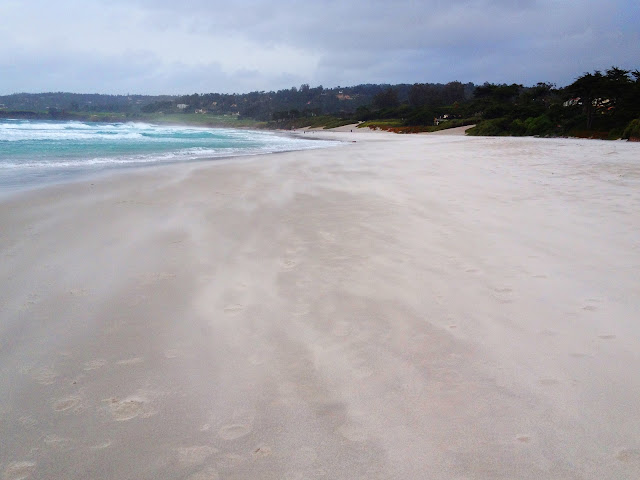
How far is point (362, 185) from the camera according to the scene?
7.69 metres

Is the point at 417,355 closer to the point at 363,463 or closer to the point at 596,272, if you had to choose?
the point at 363,463

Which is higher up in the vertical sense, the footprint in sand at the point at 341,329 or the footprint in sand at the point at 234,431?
the footprint in sand at the point at 341,329

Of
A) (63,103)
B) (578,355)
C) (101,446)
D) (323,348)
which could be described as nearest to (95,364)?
(101,446)

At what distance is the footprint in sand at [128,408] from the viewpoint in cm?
181

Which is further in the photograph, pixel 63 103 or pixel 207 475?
pixel 63 103

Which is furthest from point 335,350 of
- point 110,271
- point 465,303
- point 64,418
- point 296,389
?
point 110,271

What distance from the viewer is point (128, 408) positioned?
1861 mm

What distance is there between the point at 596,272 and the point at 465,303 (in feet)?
4.22

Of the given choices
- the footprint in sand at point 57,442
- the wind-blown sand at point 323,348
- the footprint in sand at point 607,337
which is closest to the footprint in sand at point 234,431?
the wind-blown sand at point 323,348

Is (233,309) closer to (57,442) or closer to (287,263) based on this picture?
(287,263)

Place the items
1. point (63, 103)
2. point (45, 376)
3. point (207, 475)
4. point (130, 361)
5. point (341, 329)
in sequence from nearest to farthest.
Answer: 1. point (207, 475)
2. point (45, 376)
3. point (130, 361)
4. point (341, 329)
5. point (63, 103)

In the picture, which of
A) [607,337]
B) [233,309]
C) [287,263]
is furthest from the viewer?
[287,263]

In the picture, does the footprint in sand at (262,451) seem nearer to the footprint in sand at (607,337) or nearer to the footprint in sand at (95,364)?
the footprint in sand at (95,364)

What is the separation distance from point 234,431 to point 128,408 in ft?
1.72
